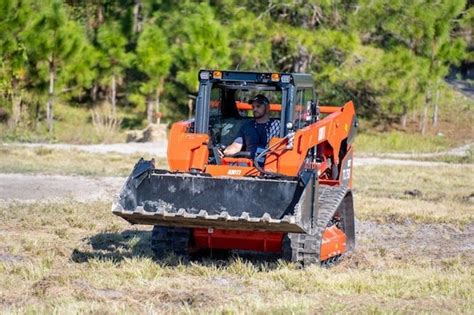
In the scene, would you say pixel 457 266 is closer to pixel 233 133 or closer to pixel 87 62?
pixel 233 133

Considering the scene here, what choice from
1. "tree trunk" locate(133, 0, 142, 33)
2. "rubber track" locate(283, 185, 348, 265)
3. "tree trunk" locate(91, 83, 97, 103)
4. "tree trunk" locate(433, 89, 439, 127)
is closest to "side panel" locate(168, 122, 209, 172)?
"rubber track" locate(283, 185, 348, 265)

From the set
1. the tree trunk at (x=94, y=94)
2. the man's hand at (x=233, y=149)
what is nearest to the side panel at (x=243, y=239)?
the man's hand at (x=233, y=149)

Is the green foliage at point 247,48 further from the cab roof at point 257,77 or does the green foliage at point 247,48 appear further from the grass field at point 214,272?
the cab roof at point 257,77

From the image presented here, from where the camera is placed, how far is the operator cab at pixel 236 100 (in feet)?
36.7

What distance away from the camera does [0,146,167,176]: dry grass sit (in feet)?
74.0

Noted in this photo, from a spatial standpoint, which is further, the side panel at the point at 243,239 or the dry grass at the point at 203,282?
the side panel at the point at 243,239

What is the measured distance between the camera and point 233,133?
11742 mm

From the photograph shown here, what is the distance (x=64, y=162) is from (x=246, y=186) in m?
15.2

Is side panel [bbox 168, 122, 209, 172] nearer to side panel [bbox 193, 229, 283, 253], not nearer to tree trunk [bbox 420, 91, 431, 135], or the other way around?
side panel [bbox 193, 229, 283, 253]

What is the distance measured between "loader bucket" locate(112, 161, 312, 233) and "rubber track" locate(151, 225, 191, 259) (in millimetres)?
776

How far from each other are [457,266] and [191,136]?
3.29 m

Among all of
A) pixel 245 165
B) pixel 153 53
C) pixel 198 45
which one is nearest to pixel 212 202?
pixel 245 165

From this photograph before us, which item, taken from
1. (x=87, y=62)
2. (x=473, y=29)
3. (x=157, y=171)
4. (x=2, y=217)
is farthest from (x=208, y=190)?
(x=473, y=29)

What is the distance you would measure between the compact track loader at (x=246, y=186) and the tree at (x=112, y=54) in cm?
2603
